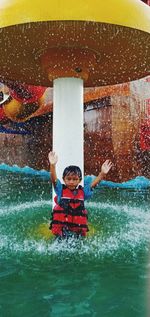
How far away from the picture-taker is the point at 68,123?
437 cm

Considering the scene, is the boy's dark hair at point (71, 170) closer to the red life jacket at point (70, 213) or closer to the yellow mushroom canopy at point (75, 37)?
the red life jacket at point (70, 213)

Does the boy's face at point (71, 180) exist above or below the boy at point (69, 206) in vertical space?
above

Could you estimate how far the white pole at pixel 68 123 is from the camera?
437cm

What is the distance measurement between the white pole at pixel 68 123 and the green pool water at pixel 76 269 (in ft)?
2.68

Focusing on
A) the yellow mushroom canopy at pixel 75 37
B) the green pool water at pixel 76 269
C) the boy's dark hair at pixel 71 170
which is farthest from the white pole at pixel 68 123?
the green pool water at pixel 76 269

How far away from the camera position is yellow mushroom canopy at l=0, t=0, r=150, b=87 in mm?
3662

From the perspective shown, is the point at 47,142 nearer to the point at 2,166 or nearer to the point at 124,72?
the point at 2,166

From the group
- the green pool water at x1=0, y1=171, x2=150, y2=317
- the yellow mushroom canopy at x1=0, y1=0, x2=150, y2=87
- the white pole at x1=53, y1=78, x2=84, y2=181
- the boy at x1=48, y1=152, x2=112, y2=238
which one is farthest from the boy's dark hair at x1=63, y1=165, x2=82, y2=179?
the yellow mushroom canopy at x1=0, y1=0, x2=150, y2=87

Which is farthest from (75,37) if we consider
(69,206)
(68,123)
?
(69,206)

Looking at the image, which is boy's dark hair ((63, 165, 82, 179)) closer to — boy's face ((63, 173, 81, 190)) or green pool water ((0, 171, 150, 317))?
boy's face ((63, 173, 81, 190))

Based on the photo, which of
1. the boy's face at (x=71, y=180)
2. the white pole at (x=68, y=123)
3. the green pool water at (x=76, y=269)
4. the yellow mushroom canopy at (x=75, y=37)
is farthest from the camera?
the white pole at (x=68, y=123)

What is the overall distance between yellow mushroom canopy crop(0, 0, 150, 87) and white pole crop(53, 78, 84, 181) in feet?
0.52

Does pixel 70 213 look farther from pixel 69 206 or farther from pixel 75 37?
pixel 75 37

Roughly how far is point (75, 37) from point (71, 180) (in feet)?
4.62
